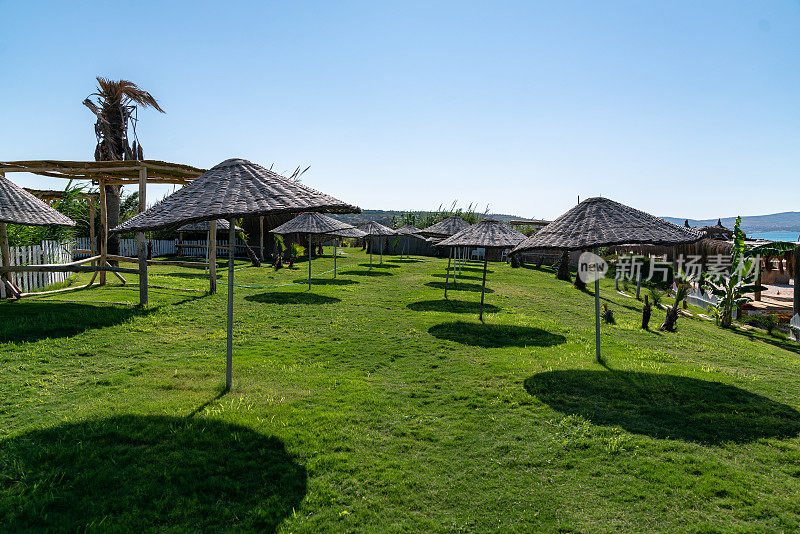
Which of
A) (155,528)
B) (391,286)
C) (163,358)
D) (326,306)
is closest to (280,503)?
(155,528)

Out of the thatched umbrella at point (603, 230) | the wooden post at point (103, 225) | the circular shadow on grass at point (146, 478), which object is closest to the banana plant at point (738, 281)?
the thatched umbrella at point (603, 230)

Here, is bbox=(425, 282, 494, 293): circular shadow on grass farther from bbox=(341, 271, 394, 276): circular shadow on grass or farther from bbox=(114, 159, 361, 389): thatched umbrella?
bbox=(114, 159, 361, 389): thatched umbrella

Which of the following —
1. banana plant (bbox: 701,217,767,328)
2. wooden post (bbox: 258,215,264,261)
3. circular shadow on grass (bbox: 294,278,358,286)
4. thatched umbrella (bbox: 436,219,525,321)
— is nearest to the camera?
thatched umbrella (bbox: 436,219,525,321)

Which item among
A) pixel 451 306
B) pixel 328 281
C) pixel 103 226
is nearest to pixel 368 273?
pixel 328 281

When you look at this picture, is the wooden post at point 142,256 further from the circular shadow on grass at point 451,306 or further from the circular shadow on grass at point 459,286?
the circular shadow on grass at point 459,286

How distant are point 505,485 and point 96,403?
522cm

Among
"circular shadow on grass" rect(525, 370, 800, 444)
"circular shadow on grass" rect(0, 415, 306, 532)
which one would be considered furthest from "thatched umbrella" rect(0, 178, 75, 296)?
"circular shadow on grass" rect(525, 370, 800, 444)

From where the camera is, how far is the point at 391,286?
18844mm

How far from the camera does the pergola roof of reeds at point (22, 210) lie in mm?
10680

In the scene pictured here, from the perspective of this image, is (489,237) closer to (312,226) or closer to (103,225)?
(312,226)

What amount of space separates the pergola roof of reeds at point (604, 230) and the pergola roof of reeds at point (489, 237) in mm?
3667

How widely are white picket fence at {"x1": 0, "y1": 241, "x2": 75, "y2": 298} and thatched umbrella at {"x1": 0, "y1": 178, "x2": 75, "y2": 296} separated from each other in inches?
29.8

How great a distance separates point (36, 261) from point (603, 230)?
16.3 m

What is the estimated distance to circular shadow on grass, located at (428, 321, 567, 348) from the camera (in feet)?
31.9
